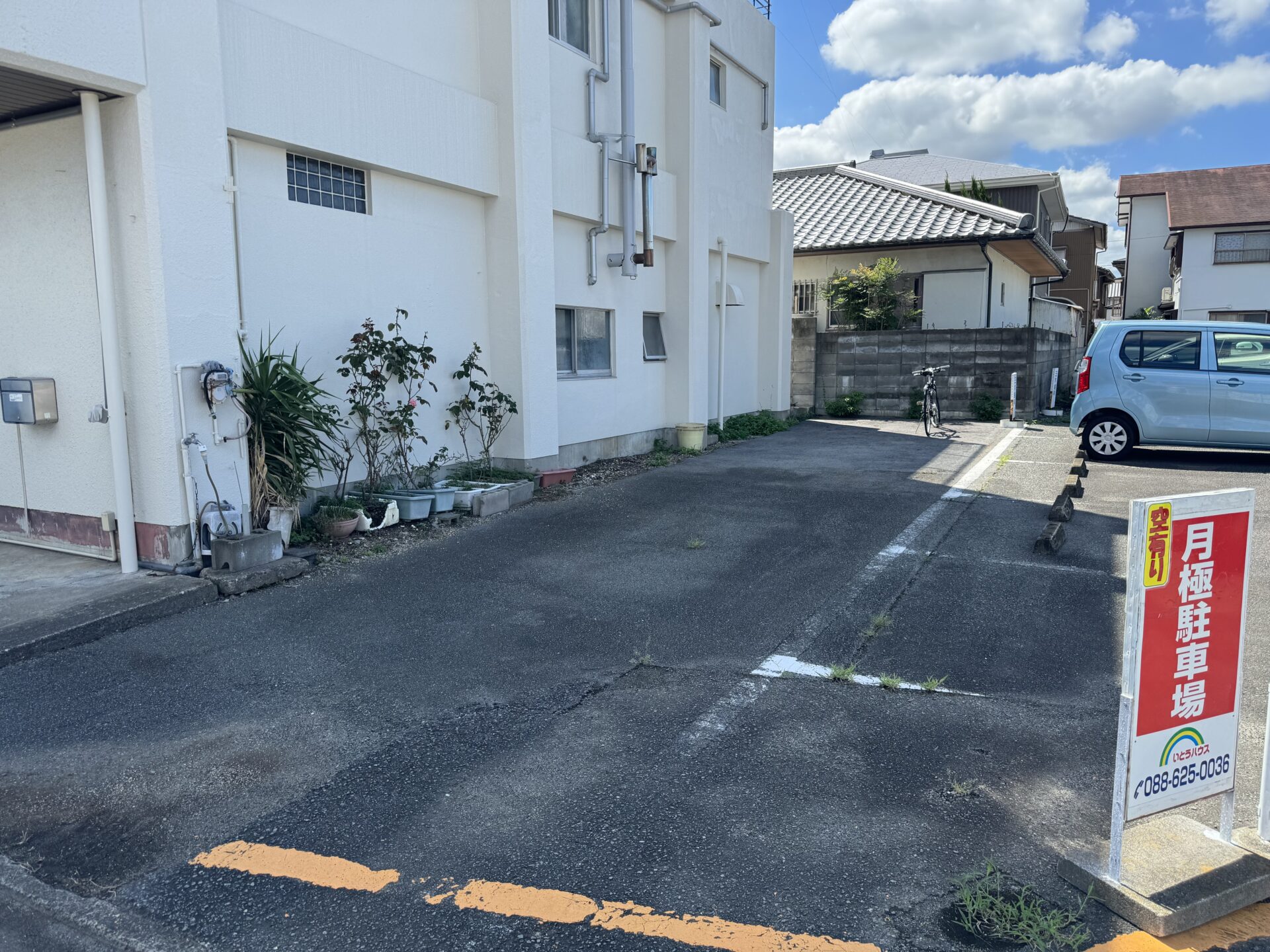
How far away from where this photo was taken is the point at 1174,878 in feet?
8.94

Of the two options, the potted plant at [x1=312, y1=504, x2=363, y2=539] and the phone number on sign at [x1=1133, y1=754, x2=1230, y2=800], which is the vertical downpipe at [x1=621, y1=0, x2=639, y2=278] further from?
the phone number on sign at [x1=1133, y1=754, x2=1230, y2=800]

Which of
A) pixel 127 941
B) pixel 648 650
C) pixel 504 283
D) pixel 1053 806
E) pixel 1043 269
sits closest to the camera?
pixel 127 941

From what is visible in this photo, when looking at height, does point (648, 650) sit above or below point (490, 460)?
below

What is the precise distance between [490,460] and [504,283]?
→ 72.8 inches

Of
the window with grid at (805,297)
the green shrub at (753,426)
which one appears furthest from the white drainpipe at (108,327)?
the window with grid at (805,297)

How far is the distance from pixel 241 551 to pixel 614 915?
426 cm

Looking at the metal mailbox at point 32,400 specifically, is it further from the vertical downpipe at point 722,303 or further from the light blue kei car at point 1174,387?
the light blue kei car at point 1174,387

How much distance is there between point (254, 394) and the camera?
635 cm

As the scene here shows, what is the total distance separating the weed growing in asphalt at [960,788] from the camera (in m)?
3.27

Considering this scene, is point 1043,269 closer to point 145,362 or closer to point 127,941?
point 145,362

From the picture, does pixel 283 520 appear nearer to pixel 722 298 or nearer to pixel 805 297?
pixel 722 298

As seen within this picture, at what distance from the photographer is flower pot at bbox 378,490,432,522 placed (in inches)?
302

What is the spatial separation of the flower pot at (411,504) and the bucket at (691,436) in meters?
5.30

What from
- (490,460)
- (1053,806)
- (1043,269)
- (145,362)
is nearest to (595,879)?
(1053,806)
